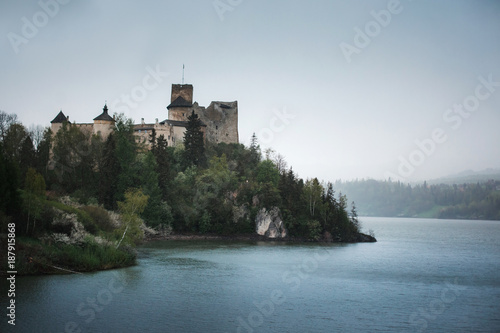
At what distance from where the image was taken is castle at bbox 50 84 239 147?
67.0 metres

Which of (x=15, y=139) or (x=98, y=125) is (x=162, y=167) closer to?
(x=98, y=125)

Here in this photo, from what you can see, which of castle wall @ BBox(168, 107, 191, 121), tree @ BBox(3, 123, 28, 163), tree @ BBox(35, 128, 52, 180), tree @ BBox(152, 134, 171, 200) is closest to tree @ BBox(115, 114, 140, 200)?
tree @ BBox(152, 134, 171, 200)

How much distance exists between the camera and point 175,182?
66.6 meters

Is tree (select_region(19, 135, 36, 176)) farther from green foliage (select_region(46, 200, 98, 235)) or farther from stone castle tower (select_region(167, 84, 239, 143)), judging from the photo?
stone castle tower (select_region(167, 84, 239, 143))

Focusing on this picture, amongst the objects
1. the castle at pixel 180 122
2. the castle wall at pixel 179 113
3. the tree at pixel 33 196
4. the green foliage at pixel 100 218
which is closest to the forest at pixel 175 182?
the green foliage at pixel 100 218

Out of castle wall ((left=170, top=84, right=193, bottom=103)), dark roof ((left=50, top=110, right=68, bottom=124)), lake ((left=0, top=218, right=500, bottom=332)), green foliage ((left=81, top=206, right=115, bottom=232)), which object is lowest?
lake ((left=0, top=218, right=500, bottom=332))

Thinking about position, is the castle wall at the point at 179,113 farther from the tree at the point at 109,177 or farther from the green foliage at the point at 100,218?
the green foliage at the point at 100,218

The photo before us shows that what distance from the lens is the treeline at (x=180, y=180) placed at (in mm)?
56156

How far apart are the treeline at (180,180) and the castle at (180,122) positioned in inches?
77.5

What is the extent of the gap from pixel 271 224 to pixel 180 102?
28573mm

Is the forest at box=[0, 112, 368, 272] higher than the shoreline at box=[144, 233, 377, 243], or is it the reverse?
the forest at box=[0, 112, 368, 272]

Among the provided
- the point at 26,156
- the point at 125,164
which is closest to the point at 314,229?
the point at 125,164

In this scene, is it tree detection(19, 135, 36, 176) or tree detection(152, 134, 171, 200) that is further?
tree detection(152, 134, 171, 200)

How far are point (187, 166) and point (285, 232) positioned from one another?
62.1 feet
